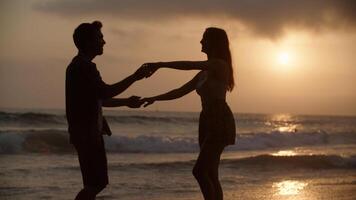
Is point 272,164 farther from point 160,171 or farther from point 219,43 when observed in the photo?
point 219,43

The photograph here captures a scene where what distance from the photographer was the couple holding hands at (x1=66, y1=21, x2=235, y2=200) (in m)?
4.66

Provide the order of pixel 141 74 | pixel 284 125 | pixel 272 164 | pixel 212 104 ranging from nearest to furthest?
pixel 141 74
pixel 212 104
pixel 272 164
pixel 284 125

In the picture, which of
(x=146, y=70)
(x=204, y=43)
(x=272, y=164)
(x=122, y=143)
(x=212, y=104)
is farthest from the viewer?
(x=122, y=143)

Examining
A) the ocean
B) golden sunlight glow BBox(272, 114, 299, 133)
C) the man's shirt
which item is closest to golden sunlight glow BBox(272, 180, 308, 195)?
the ocean

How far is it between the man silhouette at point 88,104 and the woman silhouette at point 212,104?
67 cm

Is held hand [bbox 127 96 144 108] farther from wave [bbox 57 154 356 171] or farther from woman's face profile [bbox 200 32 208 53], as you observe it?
wave [bbox 57 154 356 171]

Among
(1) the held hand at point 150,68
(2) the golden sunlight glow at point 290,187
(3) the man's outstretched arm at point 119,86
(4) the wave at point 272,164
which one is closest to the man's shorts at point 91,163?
(3) the man's outstretched arm at point 119,86

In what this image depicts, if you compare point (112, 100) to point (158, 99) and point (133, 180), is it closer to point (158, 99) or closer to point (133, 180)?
point (158, 99)

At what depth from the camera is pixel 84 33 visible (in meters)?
4.76

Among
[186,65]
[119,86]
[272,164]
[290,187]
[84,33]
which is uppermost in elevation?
[84,33]

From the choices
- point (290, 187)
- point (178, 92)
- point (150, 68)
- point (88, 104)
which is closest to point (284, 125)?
point (290, 187)

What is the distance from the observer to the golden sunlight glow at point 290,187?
10.1m

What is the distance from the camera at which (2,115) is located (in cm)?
2880

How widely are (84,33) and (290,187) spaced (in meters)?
7.08
